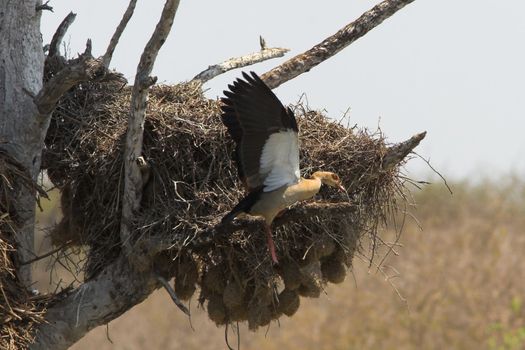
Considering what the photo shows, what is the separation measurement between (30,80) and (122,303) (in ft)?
4.75

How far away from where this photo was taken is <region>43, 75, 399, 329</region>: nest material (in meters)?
6.36

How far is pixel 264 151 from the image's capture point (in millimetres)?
6117

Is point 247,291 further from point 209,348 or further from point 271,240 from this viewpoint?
point 209,348

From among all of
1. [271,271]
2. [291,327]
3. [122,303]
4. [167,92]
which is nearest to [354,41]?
[167,92]

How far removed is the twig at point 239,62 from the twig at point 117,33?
1.88 ft

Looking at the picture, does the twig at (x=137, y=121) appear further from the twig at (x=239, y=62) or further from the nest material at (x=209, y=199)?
the twig at (x=239, y=62)

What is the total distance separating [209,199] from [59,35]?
184 centimetres

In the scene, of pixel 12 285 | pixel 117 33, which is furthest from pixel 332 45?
pixel 12 285

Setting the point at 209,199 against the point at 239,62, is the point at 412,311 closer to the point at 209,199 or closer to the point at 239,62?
the point at 239,62

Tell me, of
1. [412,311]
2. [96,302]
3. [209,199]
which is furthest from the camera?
[412,311]

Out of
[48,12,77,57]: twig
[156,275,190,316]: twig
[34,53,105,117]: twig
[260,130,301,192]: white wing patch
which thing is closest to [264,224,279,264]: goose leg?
[260,130,301,192]: white wing patch

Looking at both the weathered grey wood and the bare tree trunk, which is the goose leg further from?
the bare tree trunk

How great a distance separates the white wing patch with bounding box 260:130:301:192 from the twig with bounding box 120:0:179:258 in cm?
71

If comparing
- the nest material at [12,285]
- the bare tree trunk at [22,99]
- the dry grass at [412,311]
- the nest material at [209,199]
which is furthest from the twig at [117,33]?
the dry grass at [412,311]
